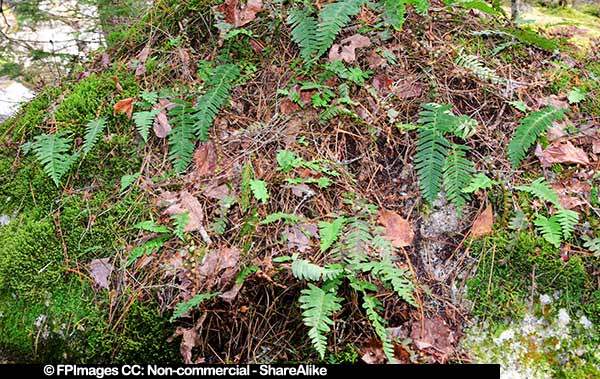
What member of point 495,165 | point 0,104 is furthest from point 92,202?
point 0,104

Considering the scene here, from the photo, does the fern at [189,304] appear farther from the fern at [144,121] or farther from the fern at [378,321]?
the fern at [144,121]

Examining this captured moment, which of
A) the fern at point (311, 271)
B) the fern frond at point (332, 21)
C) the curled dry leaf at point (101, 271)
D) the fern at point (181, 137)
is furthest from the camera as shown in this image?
the fern frond at point (332, 21)

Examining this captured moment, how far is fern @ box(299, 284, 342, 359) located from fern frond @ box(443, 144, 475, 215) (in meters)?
1.03

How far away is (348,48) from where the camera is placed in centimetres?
354

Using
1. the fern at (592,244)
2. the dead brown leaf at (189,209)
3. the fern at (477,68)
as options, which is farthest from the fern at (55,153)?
the fern at (592,244)

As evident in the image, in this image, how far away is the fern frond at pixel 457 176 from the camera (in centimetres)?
292

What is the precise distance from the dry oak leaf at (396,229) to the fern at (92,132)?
6.89 ft

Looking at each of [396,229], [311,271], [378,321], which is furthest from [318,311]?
[396,229]

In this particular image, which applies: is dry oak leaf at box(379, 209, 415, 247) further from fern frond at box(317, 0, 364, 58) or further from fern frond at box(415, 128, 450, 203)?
fern frond at box(317, 0, 364, 58)

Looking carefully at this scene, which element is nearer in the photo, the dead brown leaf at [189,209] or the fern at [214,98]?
the dead brown leaf at [189,209]

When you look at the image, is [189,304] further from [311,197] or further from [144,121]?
[144,121]

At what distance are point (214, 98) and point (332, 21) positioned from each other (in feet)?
3.39

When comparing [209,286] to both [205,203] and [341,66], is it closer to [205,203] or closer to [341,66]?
[205,203]

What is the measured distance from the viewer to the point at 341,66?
3465mm
